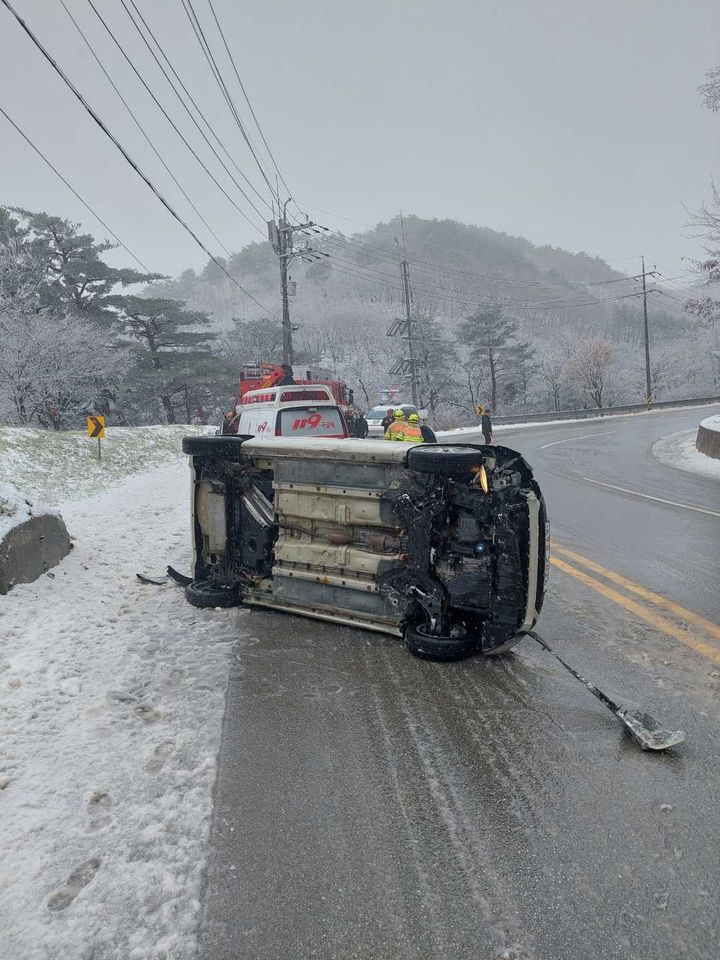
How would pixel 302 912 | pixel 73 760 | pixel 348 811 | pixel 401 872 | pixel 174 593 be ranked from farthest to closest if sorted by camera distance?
pixel 174 593 < pixel 73 760 < pixel 348 811 < pixel 401 872 < pixel 302 912

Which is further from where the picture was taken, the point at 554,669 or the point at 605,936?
the point at 554,669

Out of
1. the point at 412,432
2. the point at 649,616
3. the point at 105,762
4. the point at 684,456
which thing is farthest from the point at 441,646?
the point at 684,456

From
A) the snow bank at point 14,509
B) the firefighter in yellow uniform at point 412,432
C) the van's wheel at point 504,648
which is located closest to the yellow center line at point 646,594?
the van's wheel at point 504,648

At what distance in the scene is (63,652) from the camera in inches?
171

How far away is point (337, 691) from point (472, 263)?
159391 millimetres

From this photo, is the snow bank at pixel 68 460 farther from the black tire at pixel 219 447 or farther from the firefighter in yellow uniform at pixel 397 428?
the black tire at pixel 219 447

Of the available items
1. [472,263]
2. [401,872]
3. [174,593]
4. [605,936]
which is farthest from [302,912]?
[472,263]

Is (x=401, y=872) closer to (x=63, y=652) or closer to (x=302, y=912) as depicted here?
(x=302, y=912)

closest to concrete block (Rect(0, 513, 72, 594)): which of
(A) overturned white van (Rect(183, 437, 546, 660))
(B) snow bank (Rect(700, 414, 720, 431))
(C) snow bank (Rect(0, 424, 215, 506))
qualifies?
(A) overturned white van (Rect(183, 437, 546, 660))

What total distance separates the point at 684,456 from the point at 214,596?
17.0 metres

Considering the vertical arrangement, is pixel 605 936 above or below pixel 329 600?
below

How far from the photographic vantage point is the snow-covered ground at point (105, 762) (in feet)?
6.86

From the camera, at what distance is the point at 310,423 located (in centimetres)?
896

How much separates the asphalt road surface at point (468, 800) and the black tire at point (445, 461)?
1323 mm
